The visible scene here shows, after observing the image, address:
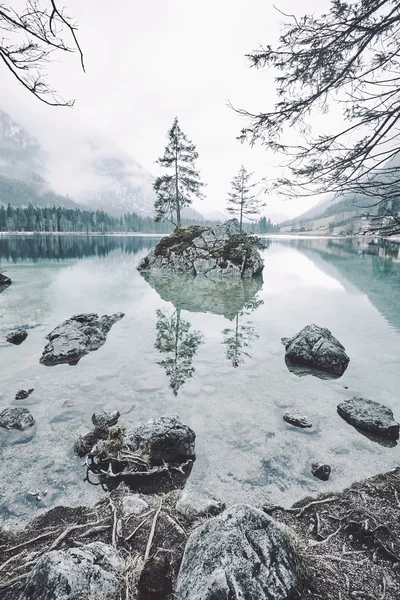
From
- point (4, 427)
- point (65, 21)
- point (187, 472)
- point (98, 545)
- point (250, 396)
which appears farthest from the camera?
point (250, 396)

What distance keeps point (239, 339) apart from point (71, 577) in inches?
386

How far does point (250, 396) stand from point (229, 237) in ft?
82.2

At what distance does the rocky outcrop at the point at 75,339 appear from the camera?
31.7 feet

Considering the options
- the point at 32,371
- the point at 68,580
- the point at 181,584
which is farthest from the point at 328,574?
the point at 32,371

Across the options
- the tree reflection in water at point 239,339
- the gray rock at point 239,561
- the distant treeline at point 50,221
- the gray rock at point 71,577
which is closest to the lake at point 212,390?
the tree reflection in water at point 239,339

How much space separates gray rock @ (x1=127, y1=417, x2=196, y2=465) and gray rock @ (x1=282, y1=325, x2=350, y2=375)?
17.9 feet

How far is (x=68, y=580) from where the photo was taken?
2508 millimetres

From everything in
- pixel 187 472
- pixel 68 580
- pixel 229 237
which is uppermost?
pixel 229 237

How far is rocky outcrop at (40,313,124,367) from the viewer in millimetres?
9658

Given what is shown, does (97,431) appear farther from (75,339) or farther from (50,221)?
(50,221)

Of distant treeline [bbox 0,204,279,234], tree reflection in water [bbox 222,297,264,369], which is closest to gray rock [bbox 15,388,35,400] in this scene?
tree reflection in water [bbox 222,297,264,369]

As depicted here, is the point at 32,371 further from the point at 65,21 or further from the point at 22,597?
the point at 65,21

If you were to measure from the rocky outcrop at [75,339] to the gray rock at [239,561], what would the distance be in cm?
785

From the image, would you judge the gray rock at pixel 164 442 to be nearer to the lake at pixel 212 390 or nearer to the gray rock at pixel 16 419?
the lake at pixel 212 390
